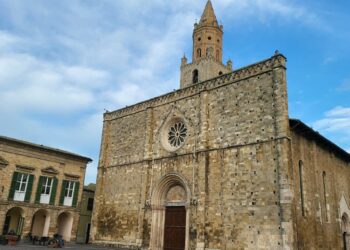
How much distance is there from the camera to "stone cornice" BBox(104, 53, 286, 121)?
18.2 metres

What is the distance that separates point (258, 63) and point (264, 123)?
12.1 feet

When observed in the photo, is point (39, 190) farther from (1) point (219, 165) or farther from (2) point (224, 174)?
(2) point (224, 174)

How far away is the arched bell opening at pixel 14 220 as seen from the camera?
25.2m

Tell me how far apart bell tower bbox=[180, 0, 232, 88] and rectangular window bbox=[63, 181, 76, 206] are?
46.5 feet

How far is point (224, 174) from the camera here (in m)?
18.5

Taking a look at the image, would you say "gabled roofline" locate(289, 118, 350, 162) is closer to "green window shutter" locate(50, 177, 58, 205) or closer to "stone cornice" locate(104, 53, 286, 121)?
"stone cornice" locate(104, 53, 286, 121)

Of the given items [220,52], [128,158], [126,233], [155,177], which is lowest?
[126,233]

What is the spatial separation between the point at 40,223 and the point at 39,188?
12.2 ft

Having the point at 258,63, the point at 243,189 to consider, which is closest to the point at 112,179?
the point at 243,189

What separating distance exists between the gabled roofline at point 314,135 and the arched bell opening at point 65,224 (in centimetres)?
2053

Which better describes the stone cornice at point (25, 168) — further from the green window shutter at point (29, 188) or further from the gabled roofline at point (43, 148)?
the gabled roofline at point (43, 148)

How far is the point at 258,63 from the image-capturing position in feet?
61.9

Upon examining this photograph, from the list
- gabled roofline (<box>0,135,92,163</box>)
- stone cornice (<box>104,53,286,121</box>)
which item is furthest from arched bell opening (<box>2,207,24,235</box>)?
stone cornice (<box>104,53,286,121</box>)

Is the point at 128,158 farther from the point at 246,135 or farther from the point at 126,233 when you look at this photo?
the point at 246,135
